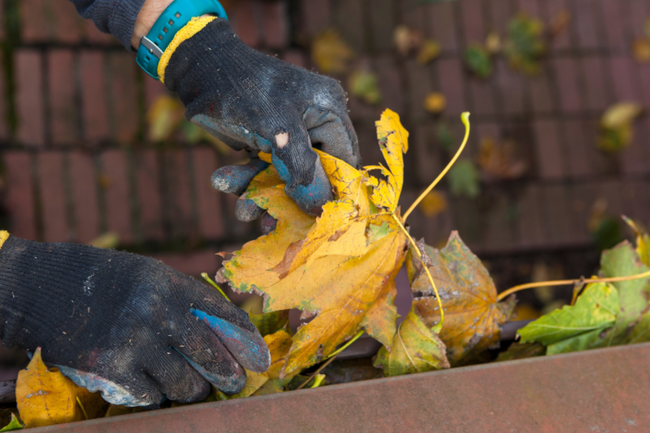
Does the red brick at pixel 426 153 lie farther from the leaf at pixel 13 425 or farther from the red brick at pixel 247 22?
the leaf at pixel 13 425

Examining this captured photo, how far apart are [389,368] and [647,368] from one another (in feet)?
1.54

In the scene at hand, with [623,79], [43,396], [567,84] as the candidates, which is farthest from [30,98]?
[623,79]

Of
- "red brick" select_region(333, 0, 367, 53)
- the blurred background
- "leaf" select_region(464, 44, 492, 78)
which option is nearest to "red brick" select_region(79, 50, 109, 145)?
the blurred background

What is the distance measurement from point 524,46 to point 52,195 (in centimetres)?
211

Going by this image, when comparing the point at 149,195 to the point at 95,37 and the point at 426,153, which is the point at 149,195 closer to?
the point at 95,37

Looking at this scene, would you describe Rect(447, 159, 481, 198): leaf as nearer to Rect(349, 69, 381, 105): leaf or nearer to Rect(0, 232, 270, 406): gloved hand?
Rect(349, 69, 381, 105): leaf

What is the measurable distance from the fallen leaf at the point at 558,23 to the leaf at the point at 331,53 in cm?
100

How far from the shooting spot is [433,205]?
2.00 meters

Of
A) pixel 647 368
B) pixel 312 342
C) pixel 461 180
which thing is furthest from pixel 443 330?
pixel 461 180

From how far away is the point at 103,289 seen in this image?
2.64 feet

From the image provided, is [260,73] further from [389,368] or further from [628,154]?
[628,154]

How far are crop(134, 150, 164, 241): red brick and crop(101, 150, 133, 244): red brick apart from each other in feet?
0.14

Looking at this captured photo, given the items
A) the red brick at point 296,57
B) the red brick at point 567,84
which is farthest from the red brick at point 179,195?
the red brick at point 567,84

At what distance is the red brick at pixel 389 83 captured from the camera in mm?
1994
